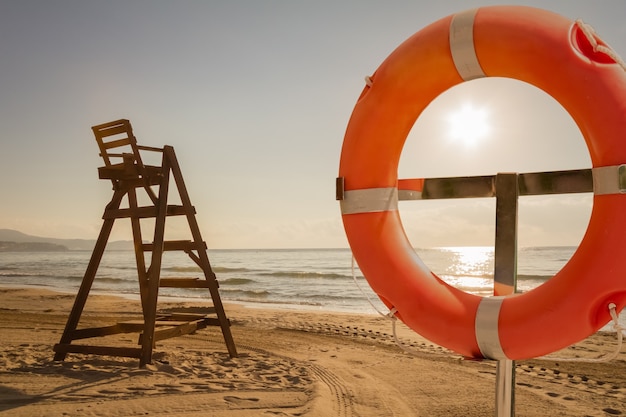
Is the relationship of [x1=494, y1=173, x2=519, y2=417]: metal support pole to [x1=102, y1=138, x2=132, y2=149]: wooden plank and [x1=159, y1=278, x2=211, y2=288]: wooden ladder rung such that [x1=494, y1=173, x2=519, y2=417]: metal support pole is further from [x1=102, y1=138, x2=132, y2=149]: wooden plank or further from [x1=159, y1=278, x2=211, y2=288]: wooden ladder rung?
[x1=102, y1=138, x2=132, y2=149]: wooden plank

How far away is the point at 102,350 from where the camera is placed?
13.3ft

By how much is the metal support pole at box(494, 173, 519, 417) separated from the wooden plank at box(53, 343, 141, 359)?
2843 mm

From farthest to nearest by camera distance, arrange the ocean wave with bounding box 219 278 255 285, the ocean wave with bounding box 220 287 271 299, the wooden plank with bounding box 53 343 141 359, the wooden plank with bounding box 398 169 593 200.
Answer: the ocean wave with bounding box 219 278 255 285 < the ocean wave with bounding box 220 287 271 299 < the wooden plank with bounding box 53 343 141 359 < the wooden plank with bounding box 398 169 593 200

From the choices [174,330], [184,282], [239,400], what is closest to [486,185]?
[239,400]

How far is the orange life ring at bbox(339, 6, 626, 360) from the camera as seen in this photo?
6.57 ft

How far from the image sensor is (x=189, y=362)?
428 centimetres

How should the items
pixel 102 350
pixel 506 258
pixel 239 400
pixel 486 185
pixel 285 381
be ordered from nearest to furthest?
pixel 506 258, pixel 486 185, pixel 239 400, pixel 285 381, pixel 102 350

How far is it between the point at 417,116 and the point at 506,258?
0.86 meters

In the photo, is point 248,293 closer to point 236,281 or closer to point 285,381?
point 236,281

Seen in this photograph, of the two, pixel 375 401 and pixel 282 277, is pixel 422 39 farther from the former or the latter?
pixel 282 277

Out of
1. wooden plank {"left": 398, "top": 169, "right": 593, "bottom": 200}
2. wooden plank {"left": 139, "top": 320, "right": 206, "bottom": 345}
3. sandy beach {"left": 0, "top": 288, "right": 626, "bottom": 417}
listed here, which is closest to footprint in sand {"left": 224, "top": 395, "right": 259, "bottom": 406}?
sandy beach {"left": 0, "top": 288, "right": 626, "bottom": 417}

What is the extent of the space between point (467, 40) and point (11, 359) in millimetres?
4371

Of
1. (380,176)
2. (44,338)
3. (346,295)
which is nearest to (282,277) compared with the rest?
(346,295)

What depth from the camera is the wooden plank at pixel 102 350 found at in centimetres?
396
